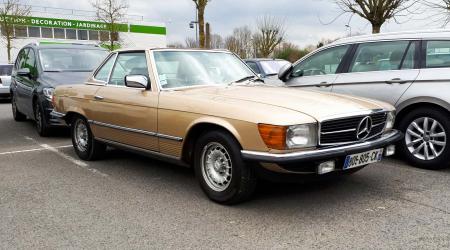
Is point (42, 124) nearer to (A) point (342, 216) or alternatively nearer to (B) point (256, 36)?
(A) point (342, 216)

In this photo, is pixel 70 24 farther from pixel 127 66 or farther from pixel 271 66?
pixel 127 66

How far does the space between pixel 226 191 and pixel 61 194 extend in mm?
1852

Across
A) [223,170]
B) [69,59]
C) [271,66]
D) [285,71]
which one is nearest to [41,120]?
[69,59]

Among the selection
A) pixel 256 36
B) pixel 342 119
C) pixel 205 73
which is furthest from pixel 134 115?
pixel 256 36

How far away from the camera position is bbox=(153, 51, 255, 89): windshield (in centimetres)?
500

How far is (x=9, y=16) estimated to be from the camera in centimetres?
3447

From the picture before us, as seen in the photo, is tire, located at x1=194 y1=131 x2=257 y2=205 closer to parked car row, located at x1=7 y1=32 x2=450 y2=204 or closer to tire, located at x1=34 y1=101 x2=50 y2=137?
parked car row, located at x1=7 y1=32 x2=450 y2=204

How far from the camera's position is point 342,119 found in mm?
3969

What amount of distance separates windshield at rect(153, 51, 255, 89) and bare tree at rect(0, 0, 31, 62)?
31483mm

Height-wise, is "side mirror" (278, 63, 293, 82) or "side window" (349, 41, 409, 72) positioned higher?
"side window" (349, 41, 409, 72)

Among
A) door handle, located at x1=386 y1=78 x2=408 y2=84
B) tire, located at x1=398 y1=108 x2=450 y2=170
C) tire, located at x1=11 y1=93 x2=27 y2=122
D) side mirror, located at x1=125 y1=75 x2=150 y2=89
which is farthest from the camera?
tire, located at x1=11 y1=93 x2=27 y2=122

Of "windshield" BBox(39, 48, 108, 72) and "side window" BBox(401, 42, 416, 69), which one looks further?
"windshield" BBox(39, 48, 108, 72)

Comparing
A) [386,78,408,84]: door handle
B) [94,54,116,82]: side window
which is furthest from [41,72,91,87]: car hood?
[386,78,408,84]: door handle

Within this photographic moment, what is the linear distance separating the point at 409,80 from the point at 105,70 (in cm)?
398
